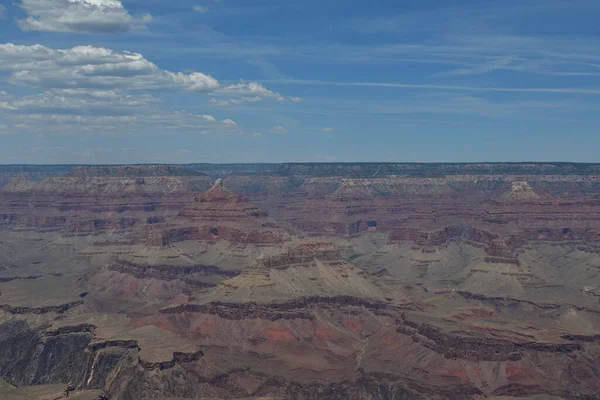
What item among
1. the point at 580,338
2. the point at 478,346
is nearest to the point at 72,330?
the point at 478,346

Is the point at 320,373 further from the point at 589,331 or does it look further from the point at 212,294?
the point at 589,331

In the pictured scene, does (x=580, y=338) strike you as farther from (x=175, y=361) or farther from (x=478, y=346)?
(x=175, y=361)

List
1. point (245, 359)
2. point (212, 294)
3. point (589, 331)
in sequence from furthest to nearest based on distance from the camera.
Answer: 1. point (212, 294)
2. point (589, 331)
3. point (245, 359)

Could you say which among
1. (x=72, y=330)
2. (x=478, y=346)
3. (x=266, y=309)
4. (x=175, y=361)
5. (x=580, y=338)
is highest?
(x=478, y=346)

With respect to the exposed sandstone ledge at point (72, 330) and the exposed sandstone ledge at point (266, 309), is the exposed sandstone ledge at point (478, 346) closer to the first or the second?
the exposed sandstone ledge at point (266, 309)

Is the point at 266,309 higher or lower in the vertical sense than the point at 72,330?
higher

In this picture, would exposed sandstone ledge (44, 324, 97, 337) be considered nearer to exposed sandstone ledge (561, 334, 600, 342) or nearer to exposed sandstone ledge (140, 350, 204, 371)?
exposed sandstone ledge (140, 350, 204, 371)

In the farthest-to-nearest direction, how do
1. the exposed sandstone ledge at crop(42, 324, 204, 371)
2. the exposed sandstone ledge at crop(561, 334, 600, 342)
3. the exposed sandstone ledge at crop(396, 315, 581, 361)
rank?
1. the exposed sandstone ledge at crop(561, 334, 600, 342)
2. the exposed sandstone ledge at crop(396, 315, 581, 361)
3. the exposed sandstone ledge at crop(42, 324, 204, 371)

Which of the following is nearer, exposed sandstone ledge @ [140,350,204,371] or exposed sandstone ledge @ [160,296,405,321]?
exposed sandstone ledge @ [140,350,204,371]

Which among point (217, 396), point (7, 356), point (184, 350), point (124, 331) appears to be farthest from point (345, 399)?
point (7, 356)

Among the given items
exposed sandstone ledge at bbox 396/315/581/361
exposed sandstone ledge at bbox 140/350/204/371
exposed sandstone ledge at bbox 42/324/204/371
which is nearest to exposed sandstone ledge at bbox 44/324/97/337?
exposed sandstone ledge at bbox 42/324/204/371

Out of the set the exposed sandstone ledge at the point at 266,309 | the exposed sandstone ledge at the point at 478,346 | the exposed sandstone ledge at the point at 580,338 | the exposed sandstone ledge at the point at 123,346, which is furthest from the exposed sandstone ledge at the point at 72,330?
the exposed sandstone ledge at the point at 580,338
